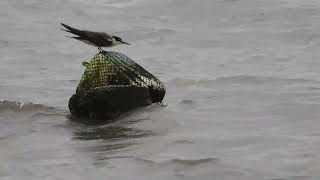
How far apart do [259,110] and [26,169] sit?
316cm

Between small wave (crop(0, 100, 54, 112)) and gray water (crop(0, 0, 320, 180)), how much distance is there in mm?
13

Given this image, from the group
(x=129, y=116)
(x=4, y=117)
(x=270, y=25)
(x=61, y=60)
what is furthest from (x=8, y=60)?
(x=270, y=25)

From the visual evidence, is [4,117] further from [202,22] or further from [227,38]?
[202,22]

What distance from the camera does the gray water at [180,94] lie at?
Result: 259 inches

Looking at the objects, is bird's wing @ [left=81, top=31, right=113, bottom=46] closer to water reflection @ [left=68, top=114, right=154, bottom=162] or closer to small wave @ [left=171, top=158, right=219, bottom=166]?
water reflection @ [left=68, top=114, right=154, bottom=162]

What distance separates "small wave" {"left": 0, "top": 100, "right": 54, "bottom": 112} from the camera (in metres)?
8.98

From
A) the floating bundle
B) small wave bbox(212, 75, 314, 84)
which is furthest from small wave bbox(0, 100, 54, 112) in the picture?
small wave bbox(212, 75, 314, 84)

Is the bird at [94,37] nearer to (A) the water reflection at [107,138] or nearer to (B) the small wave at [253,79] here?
(A) the water reflection at [107,138]

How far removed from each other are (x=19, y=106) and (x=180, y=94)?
2122mm

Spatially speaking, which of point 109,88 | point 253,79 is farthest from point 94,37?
point 253,79

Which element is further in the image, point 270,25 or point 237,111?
point 270,25

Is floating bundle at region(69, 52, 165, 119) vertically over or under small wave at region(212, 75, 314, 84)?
over

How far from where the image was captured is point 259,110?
859 cm

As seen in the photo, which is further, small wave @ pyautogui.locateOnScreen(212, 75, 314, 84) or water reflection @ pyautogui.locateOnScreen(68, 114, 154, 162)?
small wave @ pyautogui.locateOnScreen(212, 75, 314, 84)
